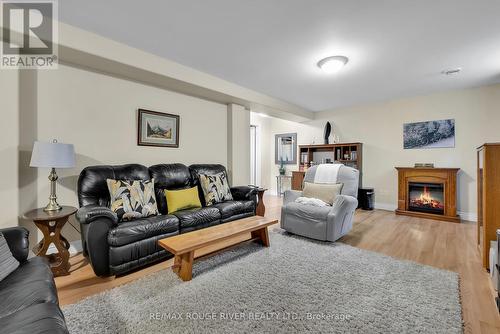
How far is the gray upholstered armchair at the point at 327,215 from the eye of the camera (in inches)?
113

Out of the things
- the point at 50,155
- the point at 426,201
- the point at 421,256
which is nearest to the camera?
the point at 50,155

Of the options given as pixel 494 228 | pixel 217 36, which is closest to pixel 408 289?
pixel 494 228

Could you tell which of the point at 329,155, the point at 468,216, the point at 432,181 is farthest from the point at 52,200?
the point at 468,216

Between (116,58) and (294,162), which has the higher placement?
(116,58)

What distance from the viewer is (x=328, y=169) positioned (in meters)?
3.59

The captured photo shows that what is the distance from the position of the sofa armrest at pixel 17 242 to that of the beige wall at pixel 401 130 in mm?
5684

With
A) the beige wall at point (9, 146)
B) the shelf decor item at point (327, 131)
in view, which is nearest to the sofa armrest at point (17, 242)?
the beige wall at point (9, 146)

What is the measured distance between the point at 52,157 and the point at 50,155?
24 mm

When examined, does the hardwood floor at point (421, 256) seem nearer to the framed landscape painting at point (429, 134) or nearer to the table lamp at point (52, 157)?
the table lamp at point (52, 157)

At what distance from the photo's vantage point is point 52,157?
7.06ft

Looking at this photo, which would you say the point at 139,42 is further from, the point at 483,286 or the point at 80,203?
the point at 483,286

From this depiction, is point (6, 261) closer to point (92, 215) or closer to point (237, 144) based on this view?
point (92, 215)

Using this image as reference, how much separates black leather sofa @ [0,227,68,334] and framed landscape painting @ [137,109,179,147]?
193 centimetres

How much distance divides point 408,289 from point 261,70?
308cm
